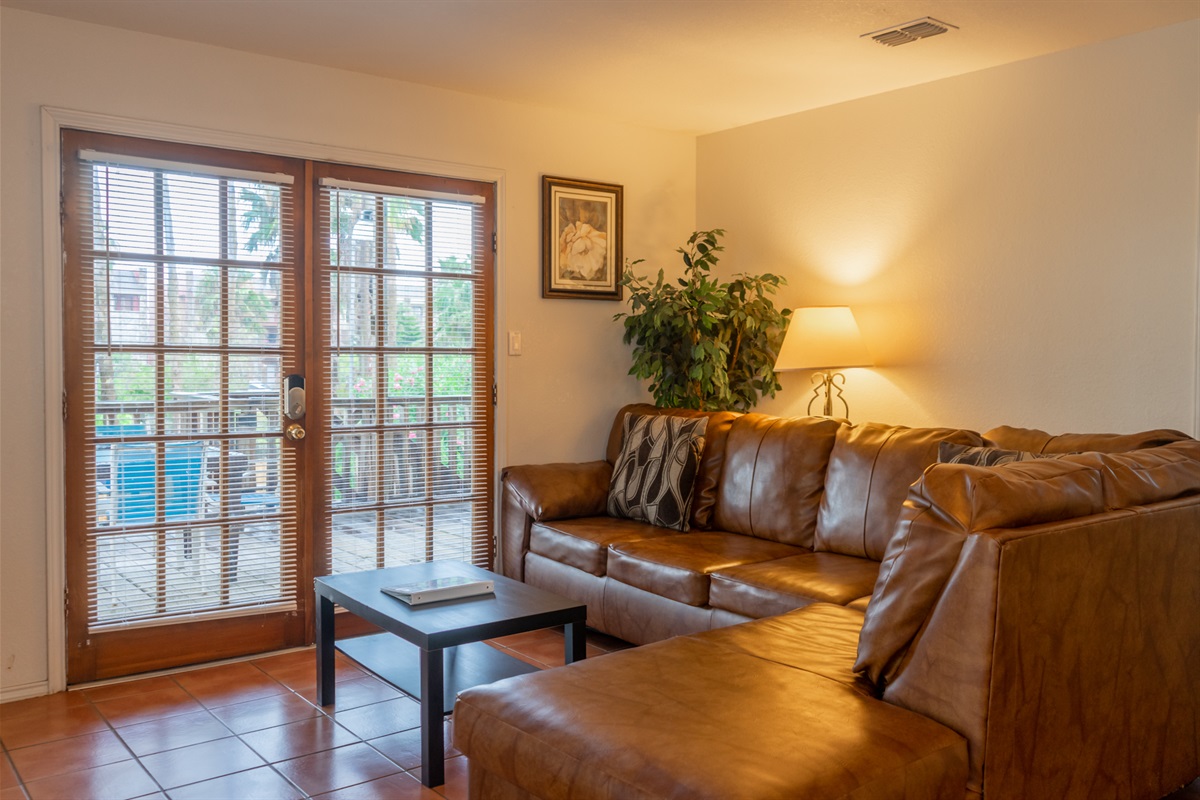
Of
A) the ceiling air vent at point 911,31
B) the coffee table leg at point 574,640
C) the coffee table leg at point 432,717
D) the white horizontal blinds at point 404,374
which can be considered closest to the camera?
the coffee table leg at point 432,717

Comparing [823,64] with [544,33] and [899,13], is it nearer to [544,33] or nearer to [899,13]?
[899,13]

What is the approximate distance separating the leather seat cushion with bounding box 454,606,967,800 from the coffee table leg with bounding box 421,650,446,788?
2.09 feet

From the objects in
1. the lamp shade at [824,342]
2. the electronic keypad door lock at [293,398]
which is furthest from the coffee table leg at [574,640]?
the lamp shade at [824,342]

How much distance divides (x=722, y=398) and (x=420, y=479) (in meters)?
1.50

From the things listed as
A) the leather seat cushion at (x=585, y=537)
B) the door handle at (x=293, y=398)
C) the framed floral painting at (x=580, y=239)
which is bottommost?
the leather seat cushion at (x=585, y=537)

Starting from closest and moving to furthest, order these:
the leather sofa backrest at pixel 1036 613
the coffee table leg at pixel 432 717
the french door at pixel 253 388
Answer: the leather sofa backrest at pixel 1036 613 → the coffee table leg at pixel 432 717 → the french door at pixel 253 388

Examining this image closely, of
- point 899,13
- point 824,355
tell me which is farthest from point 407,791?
point 899,13

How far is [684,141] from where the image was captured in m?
5.11

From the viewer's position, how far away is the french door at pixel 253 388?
3473mm

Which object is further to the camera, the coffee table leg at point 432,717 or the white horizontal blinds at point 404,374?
the white horizontal blinds at point 404,374

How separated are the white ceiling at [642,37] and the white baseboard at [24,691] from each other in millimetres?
2357

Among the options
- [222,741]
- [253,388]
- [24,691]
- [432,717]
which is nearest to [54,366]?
[253,388]

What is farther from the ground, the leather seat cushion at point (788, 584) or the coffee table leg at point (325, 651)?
the leather seat cushion at point (788, 584)

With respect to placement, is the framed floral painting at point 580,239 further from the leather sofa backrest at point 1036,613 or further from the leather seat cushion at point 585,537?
the leather sofa backrest at point 1036,613
